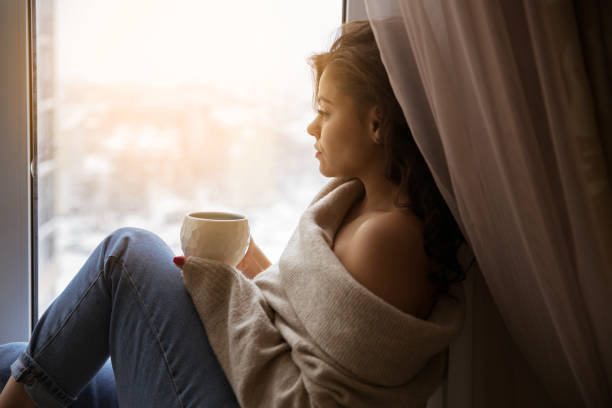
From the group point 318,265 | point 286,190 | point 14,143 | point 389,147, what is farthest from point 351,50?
point 14,143

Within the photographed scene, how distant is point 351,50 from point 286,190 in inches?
19.9

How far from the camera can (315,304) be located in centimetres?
78

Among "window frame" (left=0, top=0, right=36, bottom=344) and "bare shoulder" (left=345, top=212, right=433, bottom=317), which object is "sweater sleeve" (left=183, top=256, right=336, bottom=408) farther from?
"window frame" (left=0, top=0, right=36, bottom=344)

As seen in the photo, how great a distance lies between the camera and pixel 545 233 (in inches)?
23.5

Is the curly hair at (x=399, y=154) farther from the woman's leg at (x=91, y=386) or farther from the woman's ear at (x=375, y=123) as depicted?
the woman's leg at (x=91, y=386)

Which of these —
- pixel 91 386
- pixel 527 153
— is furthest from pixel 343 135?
pixel 91 386

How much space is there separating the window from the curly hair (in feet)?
1.05

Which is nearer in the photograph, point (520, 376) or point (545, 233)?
point (545, 233)

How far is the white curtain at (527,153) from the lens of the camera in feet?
1.83

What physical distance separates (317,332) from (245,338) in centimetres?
14

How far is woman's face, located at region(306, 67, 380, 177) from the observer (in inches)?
35.0

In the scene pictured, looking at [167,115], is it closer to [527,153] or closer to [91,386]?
[91,386]

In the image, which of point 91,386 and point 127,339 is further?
point 91,386

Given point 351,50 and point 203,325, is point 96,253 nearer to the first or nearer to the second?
point 203,325
